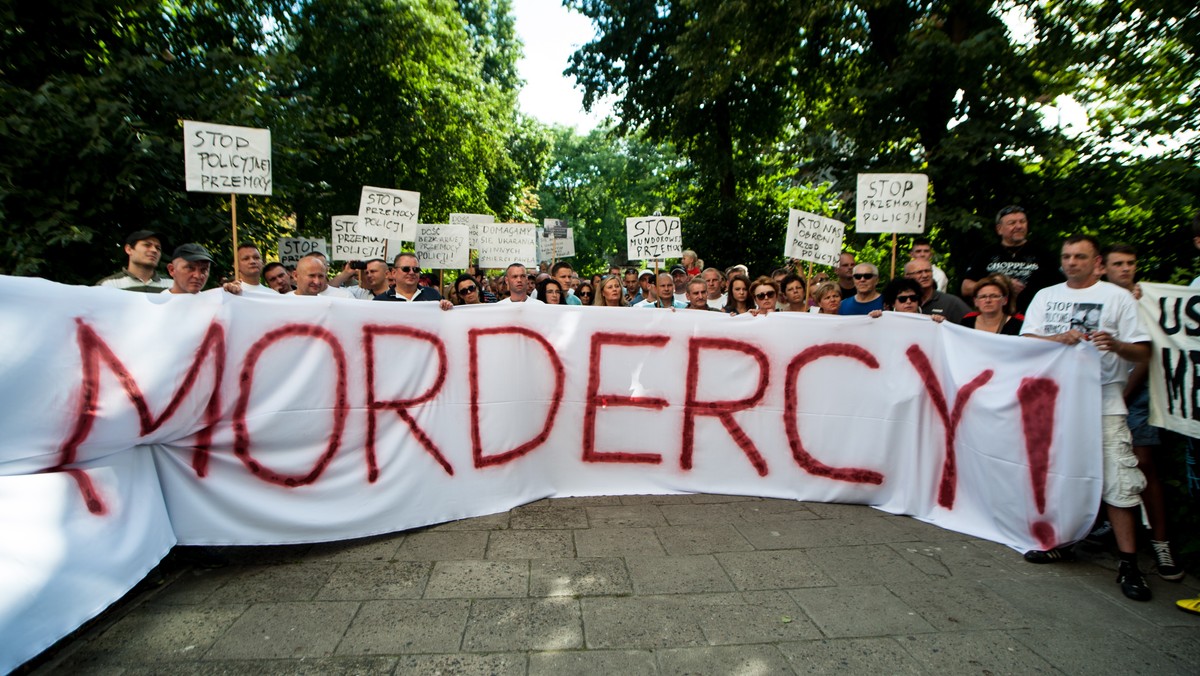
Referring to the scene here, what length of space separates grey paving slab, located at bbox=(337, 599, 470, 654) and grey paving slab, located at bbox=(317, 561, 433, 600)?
0.35 ft

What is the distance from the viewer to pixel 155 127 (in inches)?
300

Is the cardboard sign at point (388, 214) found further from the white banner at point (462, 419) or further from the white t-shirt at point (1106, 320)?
the white t-shirt at point (1106, 320)

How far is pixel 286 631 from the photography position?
305 centimetres

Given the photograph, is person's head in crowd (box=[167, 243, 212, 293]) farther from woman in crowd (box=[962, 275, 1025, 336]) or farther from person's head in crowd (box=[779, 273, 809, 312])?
woman in crowd (box=[962, 275, 1025, 336])

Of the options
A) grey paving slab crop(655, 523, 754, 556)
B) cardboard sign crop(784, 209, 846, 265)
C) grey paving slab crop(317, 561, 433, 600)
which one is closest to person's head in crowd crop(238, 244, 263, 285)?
grey paving slab crop(317, 561, 433, 600)

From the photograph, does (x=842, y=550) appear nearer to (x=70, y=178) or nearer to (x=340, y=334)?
(x=340, y=334)

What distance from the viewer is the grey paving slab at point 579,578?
3.43 meters

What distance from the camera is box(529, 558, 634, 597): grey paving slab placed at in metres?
3.43

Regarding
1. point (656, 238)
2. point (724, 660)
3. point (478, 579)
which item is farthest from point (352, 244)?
point (724, 660)

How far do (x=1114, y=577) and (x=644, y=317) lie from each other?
3122mm

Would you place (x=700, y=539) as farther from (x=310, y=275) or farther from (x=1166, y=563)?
(x=310, y=275)

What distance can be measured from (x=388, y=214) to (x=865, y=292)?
4.84 metres

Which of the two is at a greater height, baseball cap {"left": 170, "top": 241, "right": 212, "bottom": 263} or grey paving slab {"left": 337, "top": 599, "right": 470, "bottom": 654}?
baseball cap {"left": 170, "top": 241, "right": 212, "bottom": 263}

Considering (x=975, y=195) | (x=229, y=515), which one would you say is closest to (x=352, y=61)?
(x=975, y=195)
